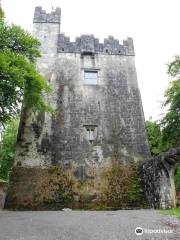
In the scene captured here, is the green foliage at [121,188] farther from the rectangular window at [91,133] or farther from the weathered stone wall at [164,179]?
the rectangular window at [91,133]

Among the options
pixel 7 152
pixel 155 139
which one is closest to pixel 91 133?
pixel 155 139

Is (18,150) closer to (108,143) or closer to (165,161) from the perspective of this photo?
(108,143)

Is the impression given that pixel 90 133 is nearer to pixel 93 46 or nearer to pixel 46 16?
pixel 93 46

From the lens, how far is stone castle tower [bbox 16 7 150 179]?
15773 mm

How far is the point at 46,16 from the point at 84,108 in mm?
8485

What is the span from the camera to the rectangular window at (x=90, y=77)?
18.6 m

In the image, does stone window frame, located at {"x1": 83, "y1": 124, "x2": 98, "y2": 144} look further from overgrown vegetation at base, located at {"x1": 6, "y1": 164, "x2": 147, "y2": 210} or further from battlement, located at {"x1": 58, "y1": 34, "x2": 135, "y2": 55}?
battlement, located at {"x1": 58, "y1": 34, "x2": 135, "y2": 55}

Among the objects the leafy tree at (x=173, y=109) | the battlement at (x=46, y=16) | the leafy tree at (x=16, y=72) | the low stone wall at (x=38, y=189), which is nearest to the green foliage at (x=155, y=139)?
the leafy tree at (x=173, y=109)

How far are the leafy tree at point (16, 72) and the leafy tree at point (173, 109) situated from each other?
7.97m

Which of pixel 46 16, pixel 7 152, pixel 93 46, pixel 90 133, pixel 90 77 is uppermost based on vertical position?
pixel 46 16

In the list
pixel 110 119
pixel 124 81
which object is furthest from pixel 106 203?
pixel 124 81

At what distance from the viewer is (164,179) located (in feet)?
43.0

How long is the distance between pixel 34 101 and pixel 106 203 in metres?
6.75

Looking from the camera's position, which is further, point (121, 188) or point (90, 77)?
point (90, 77)
